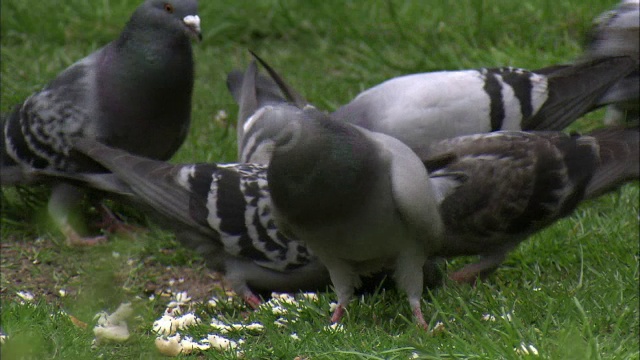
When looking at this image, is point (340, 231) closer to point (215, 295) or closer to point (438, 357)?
point (438, 357)

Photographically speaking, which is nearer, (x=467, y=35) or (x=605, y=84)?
(x=605, y=84)

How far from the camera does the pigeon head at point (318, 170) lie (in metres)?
3.74

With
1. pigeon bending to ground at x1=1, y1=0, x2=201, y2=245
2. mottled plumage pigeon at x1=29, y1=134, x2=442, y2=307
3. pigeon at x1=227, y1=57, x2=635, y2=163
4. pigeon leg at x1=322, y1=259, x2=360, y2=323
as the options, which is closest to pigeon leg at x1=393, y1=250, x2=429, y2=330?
pigeon leg at x1=322, y1=259, x2=360, y2=323

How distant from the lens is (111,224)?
19.2 ft

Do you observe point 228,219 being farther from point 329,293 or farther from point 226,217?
point 329,293

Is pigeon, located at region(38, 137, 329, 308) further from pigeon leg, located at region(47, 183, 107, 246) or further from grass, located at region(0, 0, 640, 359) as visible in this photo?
pigeon leg, located at region(47, 183, 107, 246)

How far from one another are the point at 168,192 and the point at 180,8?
120cm

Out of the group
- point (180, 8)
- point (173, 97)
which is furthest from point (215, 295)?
point (180, 8)

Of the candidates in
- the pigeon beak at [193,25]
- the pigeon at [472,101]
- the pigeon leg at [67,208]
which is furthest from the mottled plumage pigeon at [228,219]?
the pigeon beak at [193,25]

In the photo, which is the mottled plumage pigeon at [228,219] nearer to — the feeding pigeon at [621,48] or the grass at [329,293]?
the grass at [329,293]

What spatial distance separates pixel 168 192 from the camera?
4734 mm

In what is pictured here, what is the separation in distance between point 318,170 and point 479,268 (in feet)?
4.06

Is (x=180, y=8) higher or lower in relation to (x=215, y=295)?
higher

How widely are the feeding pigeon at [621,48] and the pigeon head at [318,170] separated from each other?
8.69 feet
